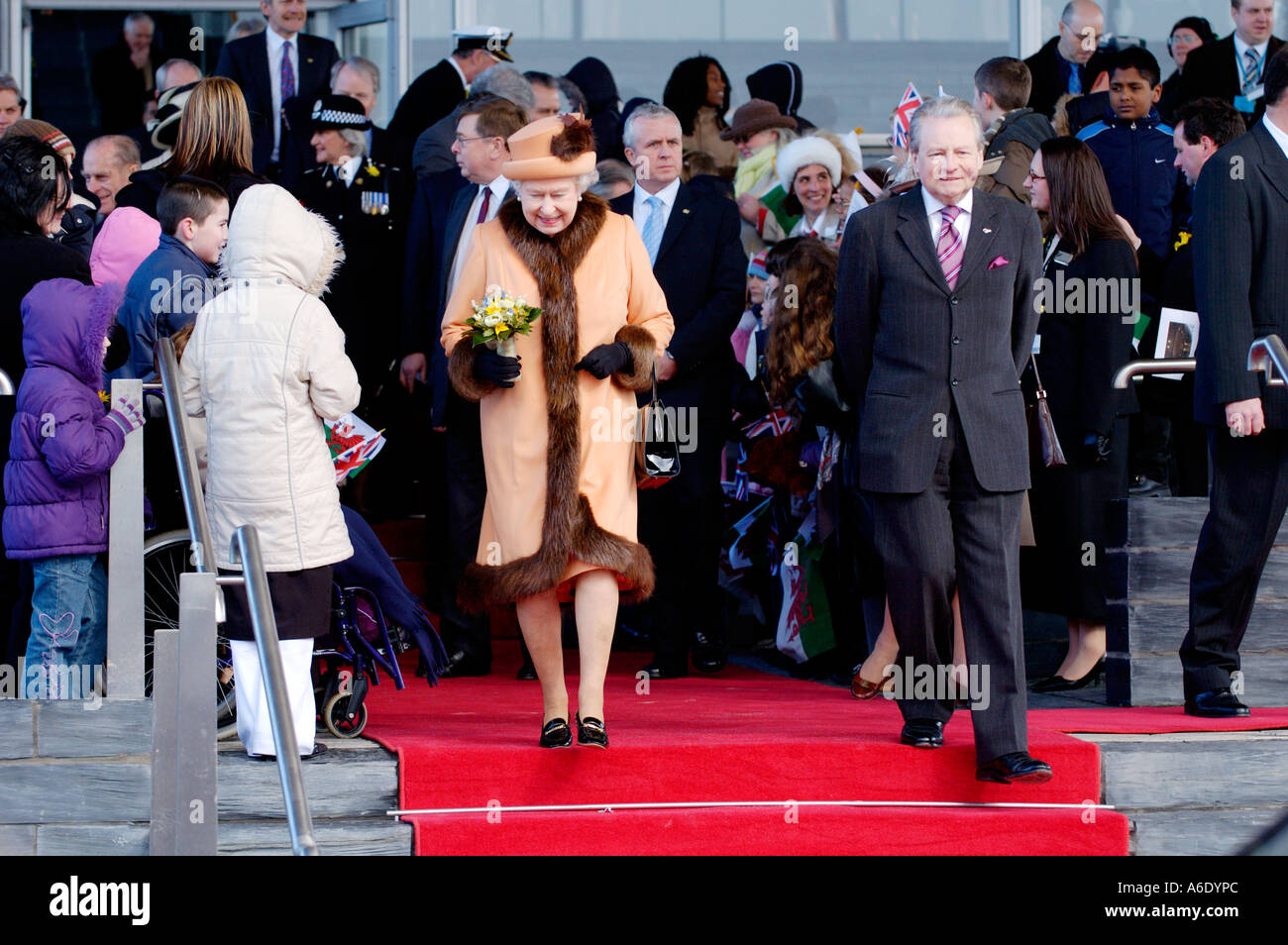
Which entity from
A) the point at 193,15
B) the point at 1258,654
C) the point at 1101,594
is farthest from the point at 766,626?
the point at 193,15

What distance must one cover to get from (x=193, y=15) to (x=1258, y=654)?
356 inches

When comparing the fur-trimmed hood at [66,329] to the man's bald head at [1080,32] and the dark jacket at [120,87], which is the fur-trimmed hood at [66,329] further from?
the dark jacket at [120,87]

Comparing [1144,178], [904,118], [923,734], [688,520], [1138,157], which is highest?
[904,118]

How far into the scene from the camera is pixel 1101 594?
6957 millimetres

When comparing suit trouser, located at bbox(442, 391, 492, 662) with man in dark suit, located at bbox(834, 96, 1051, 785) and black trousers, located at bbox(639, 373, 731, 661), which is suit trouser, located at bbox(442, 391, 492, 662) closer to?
black trousers, located at bbox(639, 373, 731, 661)

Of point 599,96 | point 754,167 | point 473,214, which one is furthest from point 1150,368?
point 599,96

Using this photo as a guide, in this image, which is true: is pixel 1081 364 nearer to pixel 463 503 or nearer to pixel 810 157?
pixel 810 157

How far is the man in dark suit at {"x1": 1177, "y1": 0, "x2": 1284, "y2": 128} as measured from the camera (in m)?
9.36

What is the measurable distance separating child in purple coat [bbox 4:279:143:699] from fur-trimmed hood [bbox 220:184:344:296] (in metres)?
0.46

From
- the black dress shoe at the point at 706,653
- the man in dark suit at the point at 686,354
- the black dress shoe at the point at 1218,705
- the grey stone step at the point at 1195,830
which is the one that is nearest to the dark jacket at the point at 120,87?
the man in dark suit at the point at 686,354

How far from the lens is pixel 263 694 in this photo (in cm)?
544

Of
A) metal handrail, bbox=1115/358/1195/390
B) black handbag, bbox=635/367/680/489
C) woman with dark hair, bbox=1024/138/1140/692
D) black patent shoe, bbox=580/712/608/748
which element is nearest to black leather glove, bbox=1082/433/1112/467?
woman with dark hair, bbox=1024/138/1140/692

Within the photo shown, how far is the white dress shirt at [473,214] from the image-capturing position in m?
7.38

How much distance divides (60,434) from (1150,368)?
367cm
